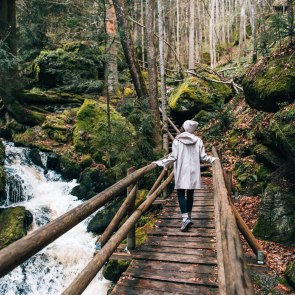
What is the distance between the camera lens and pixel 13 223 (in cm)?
877

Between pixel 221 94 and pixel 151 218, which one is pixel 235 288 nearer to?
pixel 151 218

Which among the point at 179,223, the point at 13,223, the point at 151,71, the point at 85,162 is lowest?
the point at 13,223

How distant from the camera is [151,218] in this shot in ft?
26.7

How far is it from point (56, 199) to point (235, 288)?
10.5m

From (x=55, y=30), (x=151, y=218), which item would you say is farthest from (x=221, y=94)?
(x=55, y=30)

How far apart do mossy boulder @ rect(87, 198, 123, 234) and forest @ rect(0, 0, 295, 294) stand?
0.04m

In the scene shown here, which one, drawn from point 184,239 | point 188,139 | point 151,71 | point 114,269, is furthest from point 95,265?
point 151,71

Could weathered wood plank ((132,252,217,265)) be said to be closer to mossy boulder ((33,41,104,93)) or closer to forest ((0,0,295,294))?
forest ((0,0,295,294))

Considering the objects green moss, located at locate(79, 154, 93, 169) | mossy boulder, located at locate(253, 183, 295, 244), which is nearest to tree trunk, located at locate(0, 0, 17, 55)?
green moss, located at locate(79, 154, 93, 169)

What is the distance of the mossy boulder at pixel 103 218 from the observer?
952 cm

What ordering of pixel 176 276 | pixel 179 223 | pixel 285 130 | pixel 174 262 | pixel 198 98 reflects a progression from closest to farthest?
pixel 176 276 < pixel 174 262 < pixel 179 223 < pixel 285 130 < pixel 198 98

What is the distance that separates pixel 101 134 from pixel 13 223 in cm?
400

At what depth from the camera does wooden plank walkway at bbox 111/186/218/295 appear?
373cm

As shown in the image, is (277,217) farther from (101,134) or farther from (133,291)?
(101,134)
